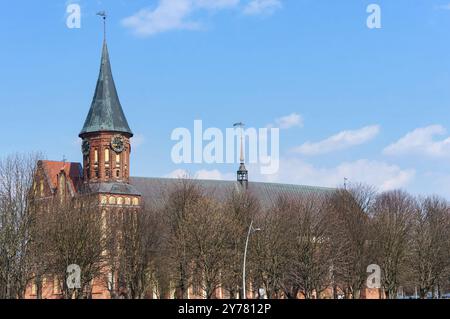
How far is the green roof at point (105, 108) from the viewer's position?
94562 mm

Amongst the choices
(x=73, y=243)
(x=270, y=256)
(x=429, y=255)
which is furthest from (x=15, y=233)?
(x=429, y=255)

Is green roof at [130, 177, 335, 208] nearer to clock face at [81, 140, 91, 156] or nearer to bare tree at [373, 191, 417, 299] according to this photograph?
clock face at [81, 140, 91, 156]

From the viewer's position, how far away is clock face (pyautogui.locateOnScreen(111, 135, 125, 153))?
94062 mm

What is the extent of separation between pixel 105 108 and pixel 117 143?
4.74m

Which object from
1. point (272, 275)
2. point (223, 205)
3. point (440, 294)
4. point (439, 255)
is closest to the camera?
point (272, 275)

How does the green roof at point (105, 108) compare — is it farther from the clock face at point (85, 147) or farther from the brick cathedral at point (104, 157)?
the clock face at point (85, 147)

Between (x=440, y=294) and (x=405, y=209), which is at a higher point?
(x=405, y=209)

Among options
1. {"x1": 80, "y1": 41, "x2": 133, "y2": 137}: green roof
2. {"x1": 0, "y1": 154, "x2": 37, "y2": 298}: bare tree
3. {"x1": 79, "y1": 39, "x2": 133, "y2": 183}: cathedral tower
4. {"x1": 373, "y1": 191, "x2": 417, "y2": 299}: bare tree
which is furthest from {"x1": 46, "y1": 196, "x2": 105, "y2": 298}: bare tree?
{"x1": 373, "y1": 191, "x2": 417, "y2": 299}: bare tree

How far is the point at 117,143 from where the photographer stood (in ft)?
310

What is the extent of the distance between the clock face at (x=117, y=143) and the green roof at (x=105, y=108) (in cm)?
94

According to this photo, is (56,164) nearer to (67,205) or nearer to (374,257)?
(67,205)

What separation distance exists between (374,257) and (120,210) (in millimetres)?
28020
